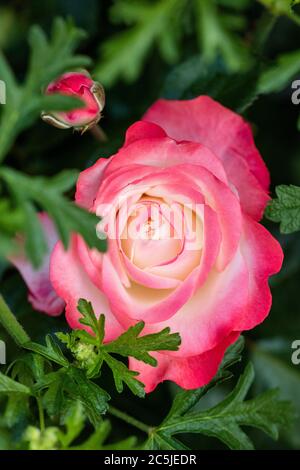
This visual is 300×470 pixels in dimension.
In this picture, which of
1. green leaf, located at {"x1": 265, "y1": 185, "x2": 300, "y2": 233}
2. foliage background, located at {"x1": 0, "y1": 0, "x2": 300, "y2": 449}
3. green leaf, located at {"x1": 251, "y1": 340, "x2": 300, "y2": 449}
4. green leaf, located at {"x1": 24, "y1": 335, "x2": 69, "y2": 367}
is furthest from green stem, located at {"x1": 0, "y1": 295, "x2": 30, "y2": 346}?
green leaf, located at {"x1": 251, "y1": 340, "x2": 300, "y2": 449}

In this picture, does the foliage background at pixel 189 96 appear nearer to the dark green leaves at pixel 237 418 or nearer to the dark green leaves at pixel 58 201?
the dark green leaves at pixel 237 418

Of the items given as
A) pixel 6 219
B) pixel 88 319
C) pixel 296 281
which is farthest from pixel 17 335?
pixel 296 281

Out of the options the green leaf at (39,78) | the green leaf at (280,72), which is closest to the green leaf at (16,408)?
the green leaf at (39,78)

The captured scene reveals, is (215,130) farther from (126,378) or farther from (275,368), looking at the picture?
(275,368)

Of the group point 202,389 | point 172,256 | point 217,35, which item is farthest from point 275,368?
point 217,35

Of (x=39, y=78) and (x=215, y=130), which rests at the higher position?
(x=39, y=78)

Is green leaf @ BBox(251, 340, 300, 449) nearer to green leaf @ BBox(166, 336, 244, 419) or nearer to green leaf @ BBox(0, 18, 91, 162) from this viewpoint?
green leaf @ BBox(166, 336, 244, 419)
